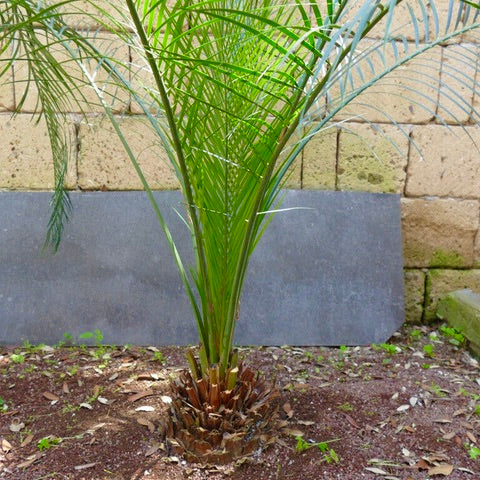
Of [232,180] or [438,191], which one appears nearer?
[232,180]

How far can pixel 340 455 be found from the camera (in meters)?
1.69

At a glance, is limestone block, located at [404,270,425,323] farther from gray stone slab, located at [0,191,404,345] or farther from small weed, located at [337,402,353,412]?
small weed, located at [337,402,353,412]

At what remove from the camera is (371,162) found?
2842 mm

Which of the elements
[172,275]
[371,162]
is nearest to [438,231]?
[371,162]

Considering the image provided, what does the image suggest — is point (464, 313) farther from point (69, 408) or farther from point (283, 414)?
point (69, 408)

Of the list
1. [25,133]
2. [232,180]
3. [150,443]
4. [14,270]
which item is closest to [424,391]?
[150,443]

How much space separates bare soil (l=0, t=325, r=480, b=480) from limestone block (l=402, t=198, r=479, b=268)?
22.3 inches

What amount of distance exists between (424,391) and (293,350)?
653 millimetres

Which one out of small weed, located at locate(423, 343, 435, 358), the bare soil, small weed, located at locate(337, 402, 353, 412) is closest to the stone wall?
small weed, located at locate(423, 343, 435, 358)

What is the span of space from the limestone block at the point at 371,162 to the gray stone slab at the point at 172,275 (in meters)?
0.11

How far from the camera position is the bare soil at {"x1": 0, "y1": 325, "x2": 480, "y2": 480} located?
1.62 metres

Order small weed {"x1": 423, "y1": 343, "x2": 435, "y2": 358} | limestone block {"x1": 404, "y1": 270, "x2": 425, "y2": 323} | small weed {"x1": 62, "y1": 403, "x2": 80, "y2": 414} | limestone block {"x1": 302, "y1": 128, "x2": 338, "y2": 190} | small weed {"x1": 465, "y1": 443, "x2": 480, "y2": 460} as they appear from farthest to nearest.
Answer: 1. limestone block {"x1": 404, "y1": 270, "x2": 425, "y2": 323}
2. limestone block {"x1": 302, "y1": 128, "x2": 338, "y2": 190}
3. small weed {"x1": 423, "y1": 343, "x2": 435, "y2": 358}
4. small weed {"x1": 62, "y1": 403, "x2": 80, "y2": 414}
5. small weed {"x1": 465, "y1": 443, "x2": 480, "y2": 460}

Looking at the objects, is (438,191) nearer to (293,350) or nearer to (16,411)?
(293,350)

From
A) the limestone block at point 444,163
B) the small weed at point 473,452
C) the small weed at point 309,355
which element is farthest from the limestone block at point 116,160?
the small weed at point 473,452
